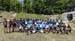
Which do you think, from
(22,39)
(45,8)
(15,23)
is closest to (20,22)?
(15,23)

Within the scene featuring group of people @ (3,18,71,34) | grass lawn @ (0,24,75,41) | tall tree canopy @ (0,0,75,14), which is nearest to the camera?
grass lawn @ (0,24,75,41)

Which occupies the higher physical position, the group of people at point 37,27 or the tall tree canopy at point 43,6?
the group of people at point 37,27

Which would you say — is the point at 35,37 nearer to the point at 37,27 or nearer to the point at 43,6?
the point at 37,27

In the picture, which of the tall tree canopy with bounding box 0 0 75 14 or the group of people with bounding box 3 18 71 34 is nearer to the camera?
the group of people with bounding box 3 18 71 34

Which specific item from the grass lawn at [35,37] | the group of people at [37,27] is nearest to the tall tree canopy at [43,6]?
the group of people at [37,27]

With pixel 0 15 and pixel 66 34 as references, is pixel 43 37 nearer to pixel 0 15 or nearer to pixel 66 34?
pixel 66 34

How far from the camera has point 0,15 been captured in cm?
4531

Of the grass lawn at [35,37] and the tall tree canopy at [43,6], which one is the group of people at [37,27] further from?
the tall tree canopy at [43,6]

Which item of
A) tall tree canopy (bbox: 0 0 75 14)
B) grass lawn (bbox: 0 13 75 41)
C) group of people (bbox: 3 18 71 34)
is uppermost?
group of people (bbox: 3 18 71 34)

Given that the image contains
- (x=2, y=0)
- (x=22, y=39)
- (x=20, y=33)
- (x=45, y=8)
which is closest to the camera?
(x=22, y=39)

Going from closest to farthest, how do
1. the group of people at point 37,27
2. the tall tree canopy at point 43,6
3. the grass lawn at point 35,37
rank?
the grass lawn at point 35,37 → the group of people at point 37,27 → the tall tree canopy at point 43,6

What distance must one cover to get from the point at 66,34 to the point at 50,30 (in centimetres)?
182

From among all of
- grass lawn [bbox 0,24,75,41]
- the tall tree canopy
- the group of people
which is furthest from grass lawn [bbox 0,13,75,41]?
the tall tree canopy

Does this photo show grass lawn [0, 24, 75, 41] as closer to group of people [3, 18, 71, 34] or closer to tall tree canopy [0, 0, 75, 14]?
group of people [3, 18, 71, 34]
